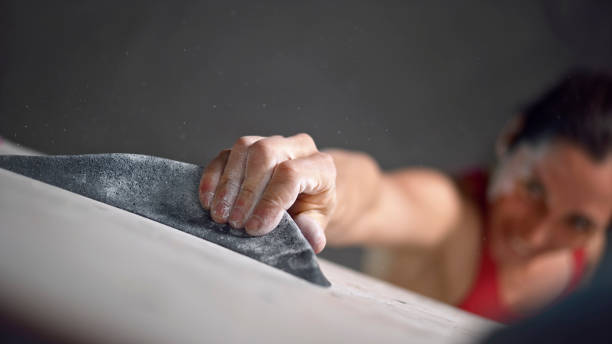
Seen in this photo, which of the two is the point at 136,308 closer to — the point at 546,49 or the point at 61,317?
the point at 61,317

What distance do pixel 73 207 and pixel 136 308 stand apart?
0.46 ft

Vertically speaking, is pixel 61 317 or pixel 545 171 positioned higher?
pixel 61 317

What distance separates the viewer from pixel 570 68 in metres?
0.69

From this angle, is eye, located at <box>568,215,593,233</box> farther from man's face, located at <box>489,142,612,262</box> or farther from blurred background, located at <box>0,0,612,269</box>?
blurred background, located at <box>0,0,612,269</box>

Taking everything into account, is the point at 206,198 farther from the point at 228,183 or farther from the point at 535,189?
the point at 535,189

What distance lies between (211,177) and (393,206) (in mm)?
675

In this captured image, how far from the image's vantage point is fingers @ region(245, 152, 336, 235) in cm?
33

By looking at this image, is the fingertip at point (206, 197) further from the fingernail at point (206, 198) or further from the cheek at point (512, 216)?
the cheek at point (512, 216)

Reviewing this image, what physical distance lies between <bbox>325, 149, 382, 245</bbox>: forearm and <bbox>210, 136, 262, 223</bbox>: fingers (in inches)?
4.2

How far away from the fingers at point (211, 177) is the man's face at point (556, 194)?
50 cm

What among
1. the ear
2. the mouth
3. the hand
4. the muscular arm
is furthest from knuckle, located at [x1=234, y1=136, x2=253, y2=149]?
the mouth

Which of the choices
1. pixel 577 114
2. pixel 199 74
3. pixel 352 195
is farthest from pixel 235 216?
pixel 577 114

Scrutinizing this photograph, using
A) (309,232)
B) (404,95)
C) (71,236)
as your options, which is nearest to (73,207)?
(71,236)

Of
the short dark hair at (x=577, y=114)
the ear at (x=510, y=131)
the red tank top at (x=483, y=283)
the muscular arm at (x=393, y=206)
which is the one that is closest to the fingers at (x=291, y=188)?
the muscular arm at (x=393, y=206)
